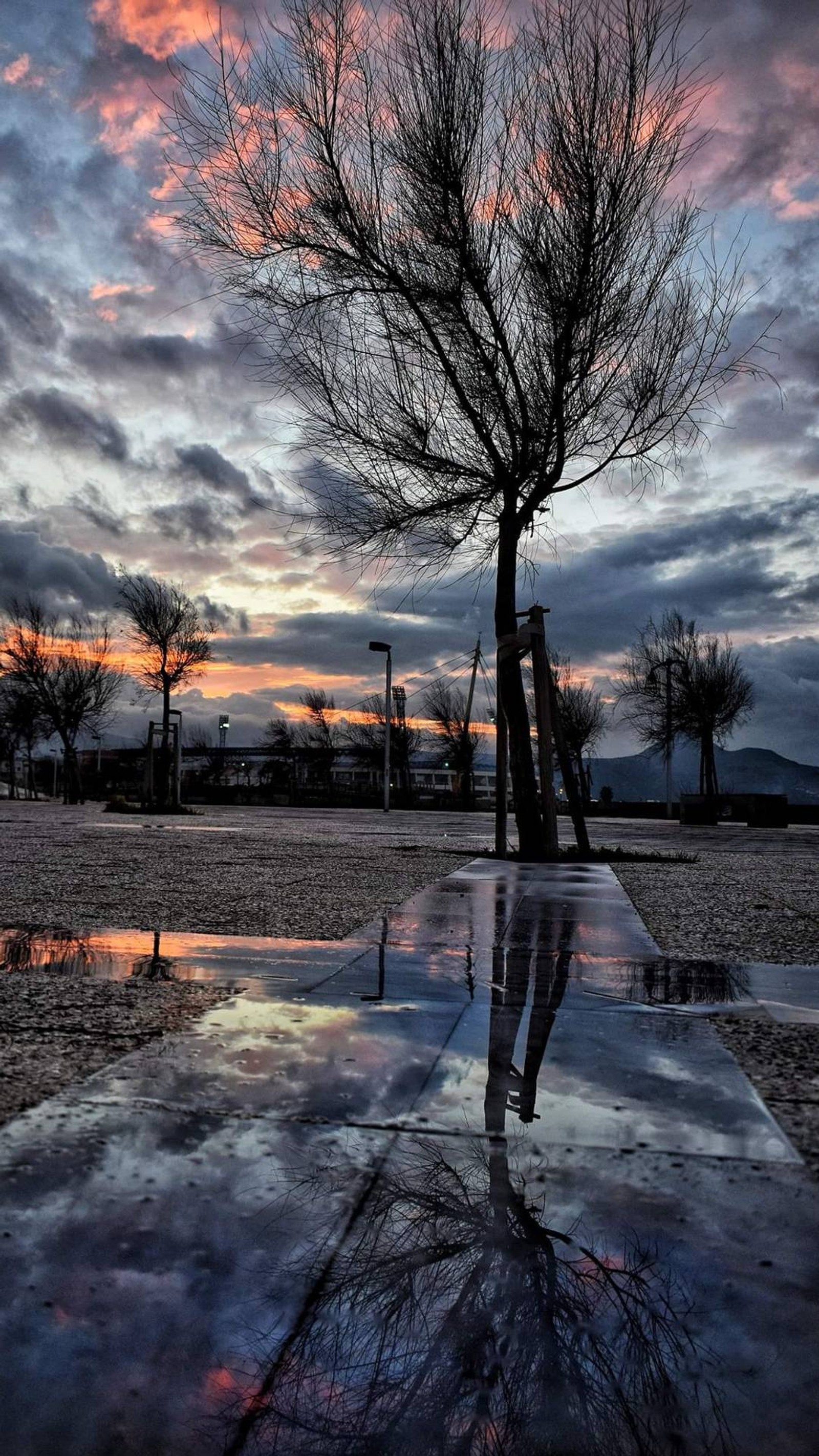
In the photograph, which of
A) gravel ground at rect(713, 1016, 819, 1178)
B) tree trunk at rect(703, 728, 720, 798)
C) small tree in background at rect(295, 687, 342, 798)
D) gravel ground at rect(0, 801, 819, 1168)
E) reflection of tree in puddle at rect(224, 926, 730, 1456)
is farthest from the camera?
small tree in background at rect(295, 687, 342, 798)

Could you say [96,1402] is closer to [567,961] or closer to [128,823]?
[567,961]

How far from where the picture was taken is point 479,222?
30.2ft

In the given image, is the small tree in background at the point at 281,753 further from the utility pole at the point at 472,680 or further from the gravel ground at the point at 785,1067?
the gravel ground at the point at 785,1067

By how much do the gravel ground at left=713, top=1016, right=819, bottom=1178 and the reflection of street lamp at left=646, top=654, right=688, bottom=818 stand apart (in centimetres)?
3267

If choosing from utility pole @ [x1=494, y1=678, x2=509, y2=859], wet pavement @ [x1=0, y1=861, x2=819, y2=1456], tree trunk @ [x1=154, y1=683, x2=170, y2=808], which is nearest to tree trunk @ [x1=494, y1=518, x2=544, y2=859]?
utility pole @ [x1=494, y1=678, x2=509, y2=859]

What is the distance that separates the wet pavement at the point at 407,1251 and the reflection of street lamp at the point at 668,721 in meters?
33.6

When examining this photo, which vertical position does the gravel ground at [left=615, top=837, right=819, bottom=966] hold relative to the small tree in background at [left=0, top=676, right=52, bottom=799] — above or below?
below

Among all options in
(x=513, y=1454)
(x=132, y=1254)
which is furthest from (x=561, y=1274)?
(x=132, y=1254)

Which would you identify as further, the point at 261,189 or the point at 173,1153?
the point at 261,189

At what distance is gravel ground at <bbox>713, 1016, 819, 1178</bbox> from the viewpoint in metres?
2.02

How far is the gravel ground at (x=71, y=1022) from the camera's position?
224cm

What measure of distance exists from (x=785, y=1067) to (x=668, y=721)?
34.3 m

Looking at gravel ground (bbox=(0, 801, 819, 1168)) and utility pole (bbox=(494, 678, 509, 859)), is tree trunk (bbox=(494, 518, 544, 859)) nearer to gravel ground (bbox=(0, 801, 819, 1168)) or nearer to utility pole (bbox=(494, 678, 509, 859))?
utility pole (bbox=(494, 678, 509, 859))

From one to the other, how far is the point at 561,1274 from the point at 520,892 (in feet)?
17.0
